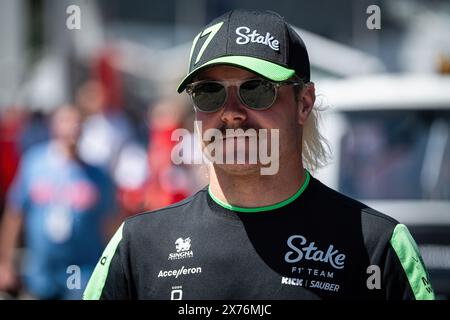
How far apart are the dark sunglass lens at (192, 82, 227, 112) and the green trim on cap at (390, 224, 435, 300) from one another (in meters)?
0.62

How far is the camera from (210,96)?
10.7 ft

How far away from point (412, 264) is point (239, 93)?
69 cm

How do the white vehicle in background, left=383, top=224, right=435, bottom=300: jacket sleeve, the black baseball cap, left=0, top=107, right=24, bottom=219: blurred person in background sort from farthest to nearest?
left=0, top=107, right=24, bottom=219: blurred person in background
the white vehicle in background
the black baseball cap
left=383, top=224, right=435, bottom=300: jacket sleeve

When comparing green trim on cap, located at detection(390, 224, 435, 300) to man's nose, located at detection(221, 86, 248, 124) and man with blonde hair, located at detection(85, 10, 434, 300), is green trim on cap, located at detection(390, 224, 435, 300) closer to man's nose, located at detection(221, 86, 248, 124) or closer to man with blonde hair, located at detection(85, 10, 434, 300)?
man with blonde hair, located at detection(85, 10, 434, 300)

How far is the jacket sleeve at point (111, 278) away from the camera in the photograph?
3.25m

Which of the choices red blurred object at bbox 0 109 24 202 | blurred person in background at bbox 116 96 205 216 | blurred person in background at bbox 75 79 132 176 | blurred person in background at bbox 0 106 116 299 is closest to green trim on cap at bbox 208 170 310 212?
blurred person in background at bbox 116 96 205 216

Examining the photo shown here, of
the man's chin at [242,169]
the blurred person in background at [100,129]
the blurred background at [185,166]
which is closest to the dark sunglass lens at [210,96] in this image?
the man's chin at [242,169]

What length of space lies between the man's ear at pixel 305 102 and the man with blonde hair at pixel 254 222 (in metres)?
0.02

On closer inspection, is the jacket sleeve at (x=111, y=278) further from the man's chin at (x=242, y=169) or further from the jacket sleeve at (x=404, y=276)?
the jacket sleeve at (x=404, y=276)

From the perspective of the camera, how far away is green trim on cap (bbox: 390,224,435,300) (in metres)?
3.11

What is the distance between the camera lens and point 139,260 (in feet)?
10.6

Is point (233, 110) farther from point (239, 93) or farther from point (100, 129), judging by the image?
point (100, 129)

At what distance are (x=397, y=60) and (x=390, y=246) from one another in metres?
9.91

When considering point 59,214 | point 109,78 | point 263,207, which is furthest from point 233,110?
point 109,78
